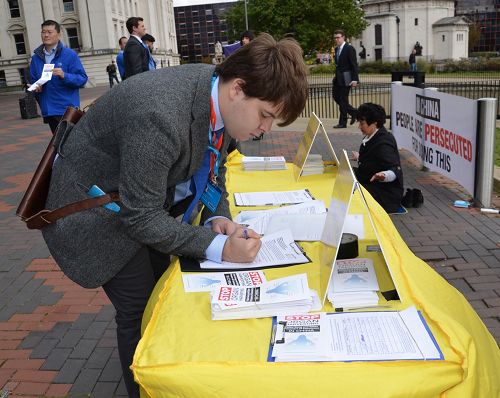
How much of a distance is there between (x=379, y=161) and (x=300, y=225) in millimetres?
2767

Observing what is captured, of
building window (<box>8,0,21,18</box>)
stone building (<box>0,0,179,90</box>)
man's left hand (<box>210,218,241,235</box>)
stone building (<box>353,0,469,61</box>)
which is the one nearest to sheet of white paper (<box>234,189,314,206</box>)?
man's left hand (<box>210,218,241,235</box>)

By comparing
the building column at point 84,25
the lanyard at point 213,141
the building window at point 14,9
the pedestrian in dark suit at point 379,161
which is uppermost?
the building window at point 14,9

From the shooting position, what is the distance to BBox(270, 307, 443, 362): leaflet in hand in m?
1.48

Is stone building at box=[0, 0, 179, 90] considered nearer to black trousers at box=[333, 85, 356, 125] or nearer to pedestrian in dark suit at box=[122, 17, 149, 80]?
black trousers at box=[333, 85, 356, 125]

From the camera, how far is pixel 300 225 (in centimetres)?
256

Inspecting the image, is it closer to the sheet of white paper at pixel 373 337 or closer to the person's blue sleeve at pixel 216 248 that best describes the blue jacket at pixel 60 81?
the person's blue sleeve at pixel 216 248

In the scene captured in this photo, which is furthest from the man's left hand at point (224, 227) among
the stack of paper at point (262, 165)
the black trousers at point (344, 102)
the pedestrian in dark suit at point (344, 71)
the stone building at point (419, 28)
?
the stone building at point (419, 28)

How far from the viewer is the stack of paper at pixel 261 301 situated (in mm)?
1707

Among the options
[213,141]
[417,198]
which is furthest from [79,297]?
[417,198]

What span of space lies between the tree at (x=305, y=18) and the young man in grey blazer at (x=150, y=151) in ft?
125

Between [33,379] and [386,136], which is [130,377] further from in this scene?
[386,136]

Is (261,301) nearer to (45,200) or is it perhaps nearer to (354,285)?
(354,285)

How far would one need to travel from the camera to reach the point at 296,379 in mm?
1426

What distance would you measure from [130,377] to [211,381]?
0.73 m
